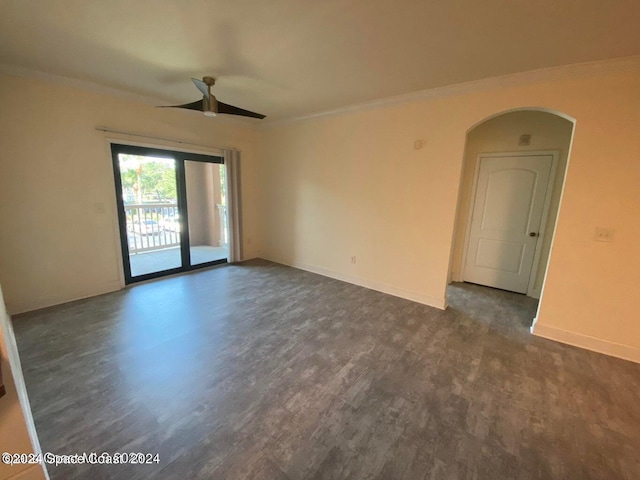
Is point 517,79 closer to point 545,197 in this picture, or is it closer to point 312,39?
point 545,197

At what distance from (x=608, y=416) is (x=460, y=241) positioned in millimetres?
2829

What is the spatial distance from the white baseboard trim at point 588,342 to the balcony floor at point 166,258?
16.2ft

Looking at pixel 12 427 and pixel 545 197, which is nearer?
pixel 12 427

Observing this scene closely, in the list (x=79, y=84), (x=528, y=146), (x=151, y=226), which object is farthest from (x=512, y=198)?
(x=151, y=226)

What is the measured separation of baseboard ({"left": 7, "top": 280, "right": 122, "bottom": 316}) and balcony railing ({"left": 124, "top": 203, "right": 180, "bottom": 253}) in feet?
4.11

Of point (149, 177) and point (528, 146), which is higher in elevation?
point (528, 146)

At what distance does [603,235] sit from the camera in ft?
8.26

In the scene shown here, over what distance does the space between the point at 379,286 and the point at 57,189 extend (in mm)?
4241

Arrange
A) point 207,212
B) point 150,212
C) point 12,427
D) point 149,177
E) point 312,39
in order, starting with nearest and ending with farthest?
1. point 12,427
2. point 312,39
3. point 149,177
4. point 150,212
5. point 207,212

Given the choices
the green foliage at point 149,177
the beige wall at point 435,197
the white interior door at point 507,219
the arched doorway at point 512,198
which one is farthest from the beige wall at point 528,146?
the green foliage at point 149,177

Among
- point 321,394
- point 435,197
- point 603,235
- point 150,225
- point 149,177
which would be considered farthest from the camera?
point 150,225

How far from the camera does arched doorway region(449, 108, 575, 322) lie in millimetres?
3617

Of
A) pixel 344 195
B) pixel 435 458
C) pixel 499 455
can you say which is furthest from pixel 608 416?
pixel 344 195

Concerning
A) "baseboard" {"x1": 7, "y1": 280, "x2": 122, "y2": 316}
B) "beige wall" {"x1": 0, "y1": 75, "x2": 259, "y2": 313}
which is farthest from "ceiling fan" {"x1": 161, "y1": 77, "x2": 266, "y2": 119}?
"baseboard" {"x1": 7, "y1": 280, "x2": 122, "y2": 316}
